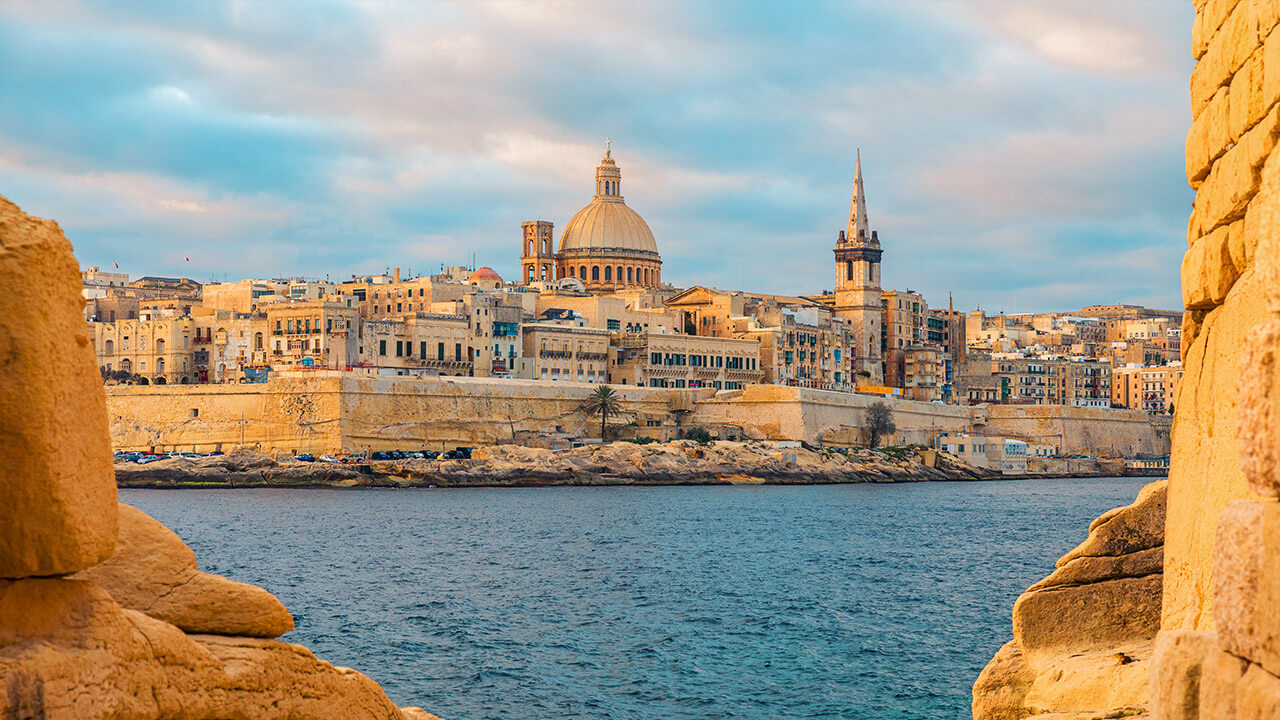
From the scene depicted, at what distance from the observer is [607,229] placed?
316 feet

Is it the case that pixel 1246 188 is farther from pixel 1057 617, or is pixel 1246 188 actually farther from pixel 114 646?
pixel 114 646

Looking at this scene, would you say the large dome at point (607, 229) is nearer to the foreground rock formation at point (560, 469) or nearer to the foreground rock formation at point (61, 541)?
the foreground rock formation at point (560, 469)

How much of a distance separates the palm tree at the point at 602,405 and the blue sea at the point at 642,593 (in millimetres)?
12946

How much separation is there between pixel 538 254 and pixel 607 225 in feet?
17.5

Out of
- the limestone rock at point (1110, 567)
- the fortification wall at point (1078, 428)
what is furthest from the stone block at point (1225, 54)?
the fortification wall at point (1078, 428)

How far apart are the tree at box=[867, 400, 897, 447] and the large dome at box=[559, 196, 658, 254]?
2884 cm

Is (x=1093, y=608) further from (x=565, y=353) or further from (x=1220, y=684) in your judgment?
(x=565, y=353)

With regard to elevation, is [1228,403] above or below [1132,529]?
above

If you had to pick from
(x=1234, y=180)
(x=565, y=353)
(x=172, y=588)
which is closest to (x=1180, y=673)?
(x=1234, y=180)

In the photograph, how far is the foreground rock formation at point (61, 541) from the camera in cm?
405

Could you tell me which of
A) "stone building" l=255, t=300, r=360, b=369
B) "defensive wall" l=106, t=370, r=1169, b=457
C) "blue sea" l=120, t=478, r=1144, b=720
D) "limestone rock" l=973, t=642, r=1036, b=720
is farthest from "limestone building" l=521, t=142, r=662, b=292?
"limestone rock" l=973, t=642, r=1036, b=720

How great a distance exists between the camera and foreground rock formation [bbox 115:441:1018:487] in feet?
185

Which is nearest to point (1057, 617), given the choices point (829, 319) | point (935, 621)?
point (935, 621)

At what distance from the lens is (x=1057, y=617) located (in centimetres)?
822
